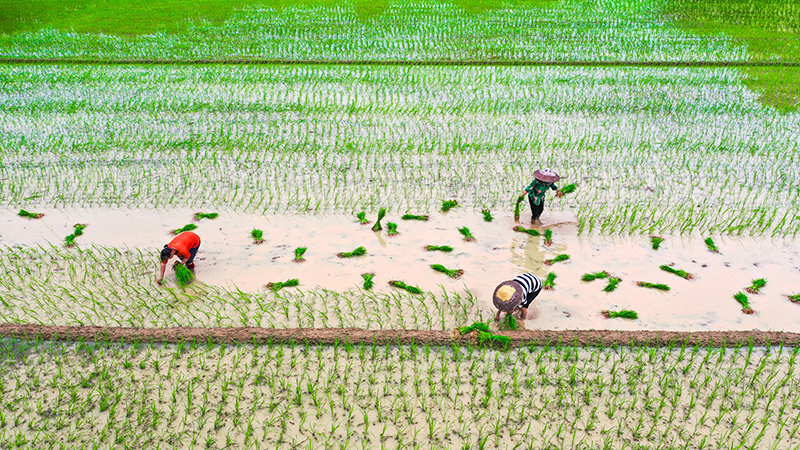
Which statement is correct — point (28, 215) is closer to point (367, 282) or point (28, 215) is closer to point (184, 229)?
point (184, 229)

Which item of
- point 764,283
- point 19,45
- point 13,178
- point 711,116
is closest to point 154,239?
point 13,178

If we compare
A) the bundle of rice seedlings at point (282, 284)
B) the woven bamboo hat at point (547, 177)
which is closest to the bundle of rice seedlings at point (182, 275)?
the bundle of rice seedlings at point (282, 284)

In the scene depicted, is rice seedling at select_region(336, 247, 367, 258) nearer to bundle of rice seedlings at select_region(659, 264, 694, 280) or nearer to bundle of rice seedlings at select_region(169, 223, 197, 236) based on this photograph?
bundle of rice seedlings at select_region(169, 223, 197, 236)

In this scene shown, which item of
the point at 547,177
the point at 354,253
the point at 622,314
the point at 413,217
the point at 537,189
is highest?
the point at 547,177

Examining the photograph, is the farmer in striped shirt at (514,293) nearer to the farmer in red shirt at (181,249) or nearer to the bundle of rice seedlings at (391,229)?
the bundle of rice seedlings at (391,229)

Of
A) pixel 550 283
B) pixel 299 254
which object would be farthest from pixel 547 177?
pixel 299 254
